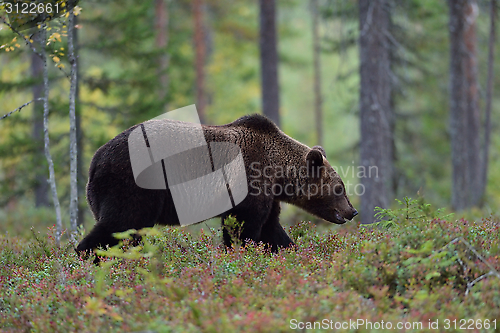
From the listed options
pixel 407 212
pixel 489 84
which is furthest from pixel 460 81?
pixel 407 212

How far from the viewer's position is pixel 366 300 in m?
4.16

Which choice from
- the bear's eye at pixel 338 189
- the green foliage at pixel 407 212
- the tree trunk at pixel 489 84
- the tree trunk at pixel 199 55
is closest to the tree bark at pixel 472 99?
the tree trunk at pixel 489 84

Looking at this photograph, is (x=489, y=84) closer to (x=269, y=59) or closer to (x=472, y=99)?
(x=472, y=99)

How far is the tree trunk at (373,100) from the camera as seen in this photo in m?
10.8

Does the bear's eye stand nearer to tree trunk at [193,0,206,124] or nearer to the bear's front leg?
the bear's front leg

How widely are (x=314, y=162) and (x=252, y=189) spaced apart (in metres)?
1.25

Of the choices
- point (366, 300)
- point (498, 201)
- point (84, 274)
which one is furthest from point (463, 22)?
point (84, 274)

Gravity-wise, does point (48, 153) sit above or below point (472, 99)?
above

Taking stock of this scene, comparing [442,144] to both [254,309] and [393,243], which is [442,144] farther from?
[254,309]

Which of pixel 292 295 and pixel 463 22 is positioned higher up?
pixel 463 22

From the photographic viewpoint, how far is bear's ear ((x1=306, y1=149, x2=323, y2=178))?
681 centimetres

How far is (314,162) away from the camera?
22.9ft

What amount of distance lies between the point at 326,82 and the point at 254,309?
37521mm

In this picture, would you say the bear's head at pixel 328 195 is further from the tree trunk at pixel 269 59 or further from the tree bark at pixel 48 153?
the tree trunk at pixel 269 59
